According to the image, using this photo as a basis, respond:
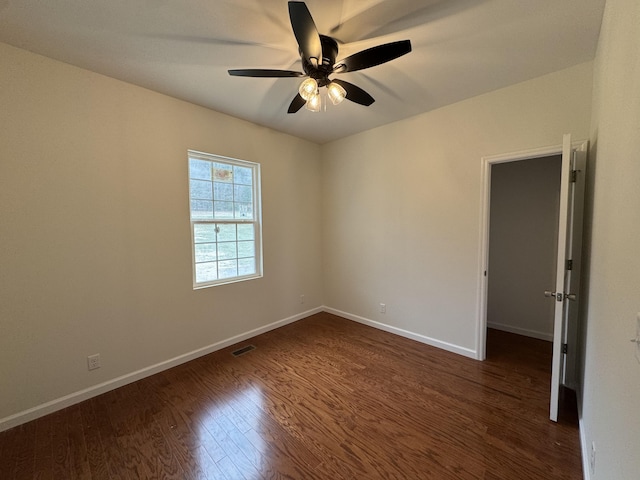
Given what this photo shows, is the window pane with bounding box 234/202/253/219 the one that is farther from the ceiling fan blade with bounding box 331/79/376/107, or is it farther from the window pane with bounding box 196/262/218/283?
the ceiling fan blade with bounding box 331/79/376/107

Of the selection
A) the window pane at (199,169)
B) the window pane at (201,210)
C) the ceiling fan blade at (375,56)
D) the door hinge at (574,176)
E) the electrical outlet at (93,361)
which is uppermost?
the ceiling fan blade at (375,56)

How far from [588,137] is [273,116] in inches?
115

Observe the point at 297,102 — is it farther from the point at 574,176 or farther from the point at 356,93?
the point at 574,176

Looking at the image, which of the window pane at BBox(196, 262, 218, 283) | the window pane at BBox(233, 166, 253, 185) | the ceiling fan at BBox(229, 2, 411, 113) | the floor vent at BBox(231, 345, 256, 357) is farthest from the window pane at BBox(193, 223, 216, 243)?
the ceiling fan at BBox(229, 2, 411, 113)

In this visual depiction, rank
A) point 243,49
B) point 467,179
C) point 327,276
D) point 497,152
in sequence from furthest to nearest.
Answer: point 327,276 → point 467,179 → point 497,152 → point 243,49

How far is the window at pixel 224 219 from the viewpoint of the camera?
2.85m

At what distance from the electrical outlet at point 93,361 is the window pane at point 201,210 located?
4.81 ft

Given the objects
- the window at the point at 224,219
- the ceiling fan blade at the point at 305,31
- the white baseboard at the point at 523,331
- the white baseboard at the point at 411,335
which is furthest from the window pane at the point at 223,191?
the white baseboard at the point at 523,331

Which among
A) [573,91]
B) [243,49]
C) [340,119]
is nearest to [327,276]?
[340,119]

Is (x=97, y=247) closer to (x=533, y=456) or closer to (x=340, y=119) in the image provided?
(x=340, y=119)

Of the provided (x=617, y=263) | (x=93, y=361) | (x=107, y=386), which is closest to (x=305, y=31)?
(x=617, y=263)

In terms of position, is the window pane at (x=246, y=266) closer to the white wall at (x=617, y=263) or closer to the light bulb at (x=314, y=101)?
the light bulb at (x=314, y=101)

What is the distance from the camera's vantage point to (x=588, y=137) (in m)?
2.06

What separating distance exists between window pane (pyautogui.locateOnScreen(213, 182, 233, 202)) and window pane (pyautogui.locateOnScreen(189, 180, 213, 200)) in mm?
68
